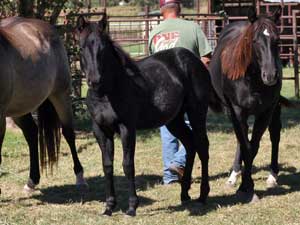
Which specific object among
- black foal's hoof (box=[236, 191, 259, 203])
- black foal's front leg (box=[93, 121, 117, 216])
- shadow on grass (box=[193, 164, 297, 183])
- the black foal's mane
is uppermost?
the black foal's mane

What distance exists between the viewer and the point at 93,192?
252 inches

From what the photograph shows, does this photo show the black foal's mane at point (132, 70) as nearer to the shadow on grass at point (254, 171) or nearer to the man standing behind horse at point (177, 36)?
the man standing behind horse at point (177, 36)

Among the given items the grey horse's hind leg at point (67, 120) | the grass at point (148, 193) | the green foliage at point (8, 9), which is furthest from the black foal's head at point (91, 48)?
the green foliage at point (8, 9)

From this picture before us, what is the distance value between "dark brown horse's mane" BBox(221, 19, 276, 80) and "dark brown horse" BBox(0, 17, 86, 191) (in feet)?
6.03

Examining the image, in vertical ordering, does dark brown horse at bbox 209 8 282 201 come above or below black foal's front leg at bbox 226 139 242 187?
above

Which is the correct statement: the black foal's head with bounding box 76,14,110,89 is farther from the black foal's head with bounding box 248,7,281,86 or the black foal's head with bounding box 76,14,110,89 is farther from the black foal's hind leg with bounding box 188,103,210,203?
the black foal's head with bounding box 248,7,281,86

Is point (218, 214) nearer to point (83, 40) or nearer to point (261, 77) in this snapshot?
point (261, 77)

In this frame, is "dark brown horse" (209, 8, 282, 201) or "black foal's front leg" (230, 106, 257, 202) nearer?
"dark brown horse" (209, 8, 282, 201)

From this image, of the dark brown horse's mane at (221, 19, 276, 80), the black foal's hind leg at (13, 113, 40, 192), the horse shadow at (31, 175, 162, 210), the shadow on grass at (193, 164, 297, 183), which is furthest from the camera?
the shadow on grass at (193, 164, 297, 183)

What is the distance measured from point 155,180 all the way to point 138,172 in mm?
475

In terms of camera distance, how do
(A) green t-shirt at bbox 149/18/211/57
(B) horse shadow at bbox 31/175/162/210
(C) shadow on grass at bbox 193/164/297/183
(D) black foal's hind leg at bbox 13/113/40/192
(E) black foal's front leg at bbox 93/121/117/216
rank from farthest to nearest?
1. (C) shadow on grass at bbox 193/164/297/183
2. (D) black foal's hind leg at bbox 13/113/40/192
3. (A) green t-shirt at bbox 149/18/211/57
4. (B) horse shadow at bbox 31/175/162/210
5. (E) black foal's front leg at bbox 93/121/117/216

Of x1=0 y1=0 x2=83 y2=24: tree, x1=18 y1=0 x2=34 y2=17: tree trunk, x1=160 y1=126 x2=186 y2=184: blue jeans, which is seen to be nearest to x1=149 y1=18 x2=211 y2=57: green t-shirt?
x1=160 y1=126 x2=186 y2=184: blue jeans

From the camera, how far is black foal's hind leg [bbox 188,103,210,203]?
559cm

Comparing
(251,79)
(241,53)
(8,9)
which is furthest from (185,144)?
(8,9)
